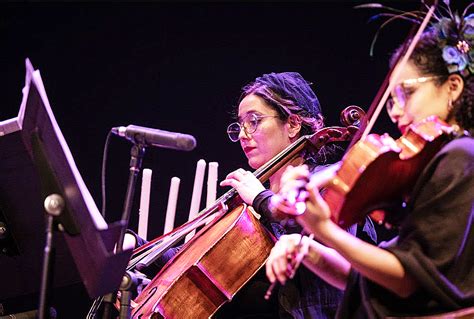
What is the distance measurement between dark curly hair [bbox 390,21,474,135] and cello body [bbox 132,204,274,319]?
94 cm

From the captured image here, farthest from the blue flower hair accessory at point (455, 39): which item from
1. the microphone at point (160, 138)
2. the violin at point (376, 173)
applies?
the microphone at point (160, 138)

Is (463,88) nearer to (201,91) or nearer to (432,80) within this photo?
(432,80)

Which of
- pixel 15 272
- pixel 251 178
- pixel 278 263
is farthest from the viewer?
pixel 251 178

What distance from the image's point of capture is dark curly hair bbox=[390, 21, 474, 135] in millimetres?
1603

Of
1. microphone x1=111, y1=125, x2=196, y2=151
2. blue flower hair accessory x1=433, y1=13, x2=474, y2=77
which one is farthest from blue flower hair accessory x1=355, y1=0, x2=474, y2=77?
microphone x1=111, y1=125, x2=196, y2=151

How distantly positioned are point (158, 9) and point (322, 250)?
252cm

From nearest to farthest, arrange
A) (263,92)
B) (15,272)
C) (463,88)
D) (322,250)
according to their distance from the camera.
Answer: (463,88) < (322,250) < (15,272) < (263,92)

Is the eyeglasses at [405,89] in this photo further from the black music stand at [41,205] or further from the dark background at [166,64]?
the dark background at [166,64]

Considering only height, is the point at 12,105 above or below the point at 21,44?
below

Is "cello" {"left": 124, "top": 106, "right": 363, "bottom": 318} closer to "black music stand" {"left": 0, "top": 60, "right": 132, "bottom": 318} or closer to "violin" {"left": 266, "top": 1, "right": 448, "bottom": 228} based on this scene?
"black music stand" {"left": 0, "top": 60, "right": 132, "bottom": 318}

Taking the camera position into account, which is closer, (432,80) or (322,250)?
(432,80)

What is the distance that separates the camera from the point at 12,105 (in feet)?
12.8

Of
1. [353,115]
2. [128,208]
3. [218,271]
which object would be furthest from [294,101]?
[128,208]

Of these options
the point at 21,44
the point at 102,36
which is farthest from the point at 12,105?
the point at 102,36
